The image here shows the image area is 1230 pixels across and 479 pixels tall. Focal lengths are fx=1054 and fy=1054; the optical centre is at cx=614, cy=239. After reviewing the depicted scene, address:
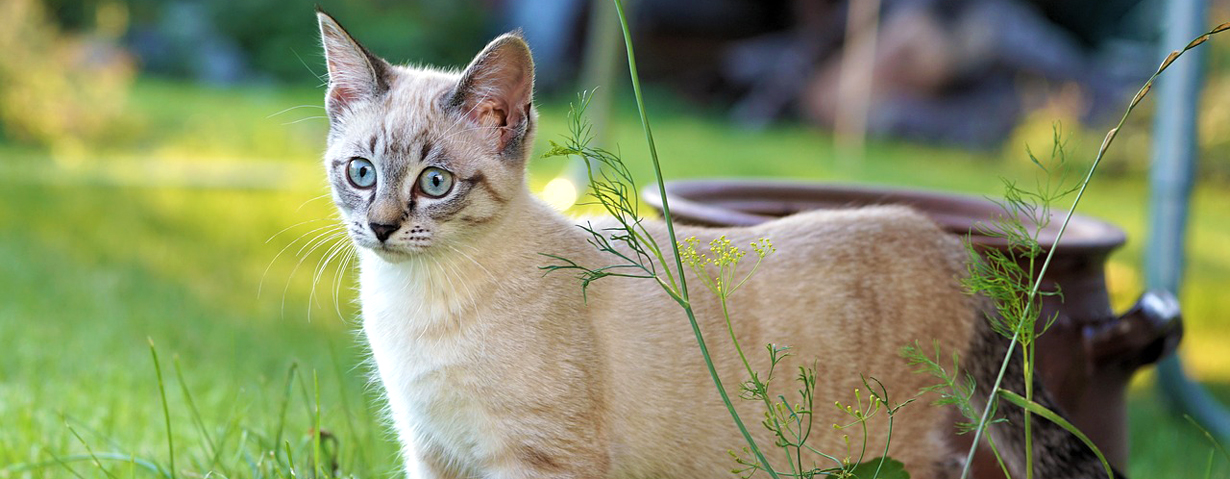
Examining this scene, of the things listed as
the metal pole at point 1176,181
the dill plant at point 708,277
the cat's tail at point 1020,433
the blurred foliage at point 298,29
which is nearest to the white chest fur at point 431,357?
the dill plant at point 708,277

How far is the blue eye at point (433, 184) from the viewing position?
2.05 meters

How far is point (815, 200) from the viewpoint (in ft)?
10.0

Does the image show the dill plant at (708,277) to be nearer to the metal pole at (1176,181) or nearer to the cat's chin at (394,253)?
the cat's chin at (394,253)

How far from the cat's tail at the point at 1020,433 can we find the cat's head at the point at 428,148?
42.0 inches

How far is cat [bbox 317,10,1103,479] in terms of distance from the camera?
2.02 m

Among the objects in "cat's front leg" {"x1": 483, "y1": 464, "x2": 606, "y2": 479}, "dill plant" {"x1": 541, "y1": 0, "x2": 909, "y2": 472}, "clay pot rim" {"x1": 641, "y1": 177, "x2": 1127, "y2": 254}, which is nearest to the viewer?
"dill plant" {"x1": 541, "y1": 0, "x2": 909, "y2": 472}

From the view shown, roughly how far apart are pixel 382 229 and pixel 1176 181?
3139 millimetres

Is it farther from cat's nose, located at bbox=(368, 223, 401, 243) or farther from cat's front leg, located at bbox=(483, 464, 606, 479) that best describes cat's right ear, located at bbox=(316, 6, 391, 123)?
cat's front leg, located at bbox=(483, 464, 606, 479)

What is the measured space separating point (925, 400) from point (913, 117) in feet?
25.7

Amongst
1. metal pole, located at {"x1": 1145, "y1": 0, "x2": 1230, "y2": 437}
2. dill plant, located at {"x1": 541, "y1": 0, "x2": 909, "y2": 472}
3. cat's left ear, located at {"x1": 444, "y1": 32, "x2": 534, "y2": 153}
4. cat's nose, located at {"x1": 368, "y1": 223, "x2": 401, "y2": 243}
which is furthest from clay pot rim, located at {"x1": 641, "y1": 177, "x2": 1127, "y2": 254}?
metal pole, located at {"x1": 1145, "y1": 0, "x2": 1230, "y2": 437}

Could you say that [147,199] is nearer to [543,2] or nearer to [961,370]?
[961,370]

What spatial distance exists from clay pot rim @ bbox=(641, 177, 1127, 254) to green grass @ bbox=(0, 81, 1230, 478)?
28.2 inches

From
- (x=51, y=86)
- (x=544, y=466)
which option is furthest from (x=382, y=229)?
(x=51, y=86)

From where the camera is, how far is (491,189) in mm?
2113
